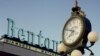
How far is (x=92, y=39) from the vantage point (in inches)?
337

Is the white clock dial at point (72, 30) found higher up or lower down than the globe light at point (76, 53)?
higher up

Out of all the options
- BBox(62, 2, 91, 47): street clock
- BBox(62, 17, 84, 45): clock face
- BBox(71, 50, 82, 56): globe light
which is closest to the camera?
BBox(71, 50, 82, 56): globe light

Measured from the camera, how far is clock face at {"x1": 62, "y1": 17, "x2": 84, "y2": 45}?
8.91 meters

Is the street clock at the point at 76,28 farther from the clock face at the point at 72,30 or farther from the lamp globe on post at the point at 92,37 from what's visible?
the lamp globe on post at the point at 92,37

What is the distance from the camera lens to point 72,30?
9.16 metres

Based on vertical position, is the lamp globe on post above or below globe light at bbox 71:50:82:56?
above

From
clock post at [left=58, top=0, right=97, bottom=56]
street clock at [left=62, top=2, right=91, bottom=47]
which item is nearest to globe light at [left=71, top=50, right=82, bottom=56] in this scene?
clock post at [left=58, top=0, right=97, bottom=56]

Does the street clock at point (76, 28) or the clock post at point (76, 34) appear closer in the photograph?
the clock post at point (76, 34)

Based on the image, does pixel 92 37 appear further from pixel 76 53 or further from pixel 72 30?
pixel 72 30

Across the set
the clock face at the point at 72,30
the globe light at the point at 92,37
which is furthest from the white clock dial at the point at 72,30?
the globe light at the point at 92,37

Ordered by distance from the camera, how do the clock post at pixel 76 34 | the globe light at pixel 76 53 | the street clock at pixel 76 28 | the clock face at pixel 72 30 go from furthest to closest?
the clock face at pixel 72 30
the street clock at pixel 76 28
the clock post at pixel 76 34
the globe light at pixel 76 53

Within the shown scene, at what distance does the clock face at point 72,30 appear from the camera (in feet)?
29.2

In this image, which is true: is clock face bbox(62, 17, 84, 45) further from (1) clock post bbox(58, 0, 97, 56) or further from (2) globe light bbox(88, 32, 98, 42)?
(2) globe light bbox(88, 32, 98, 42)

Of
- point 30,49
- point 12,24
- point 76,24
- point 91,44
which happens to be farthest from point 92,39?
point 30,49
